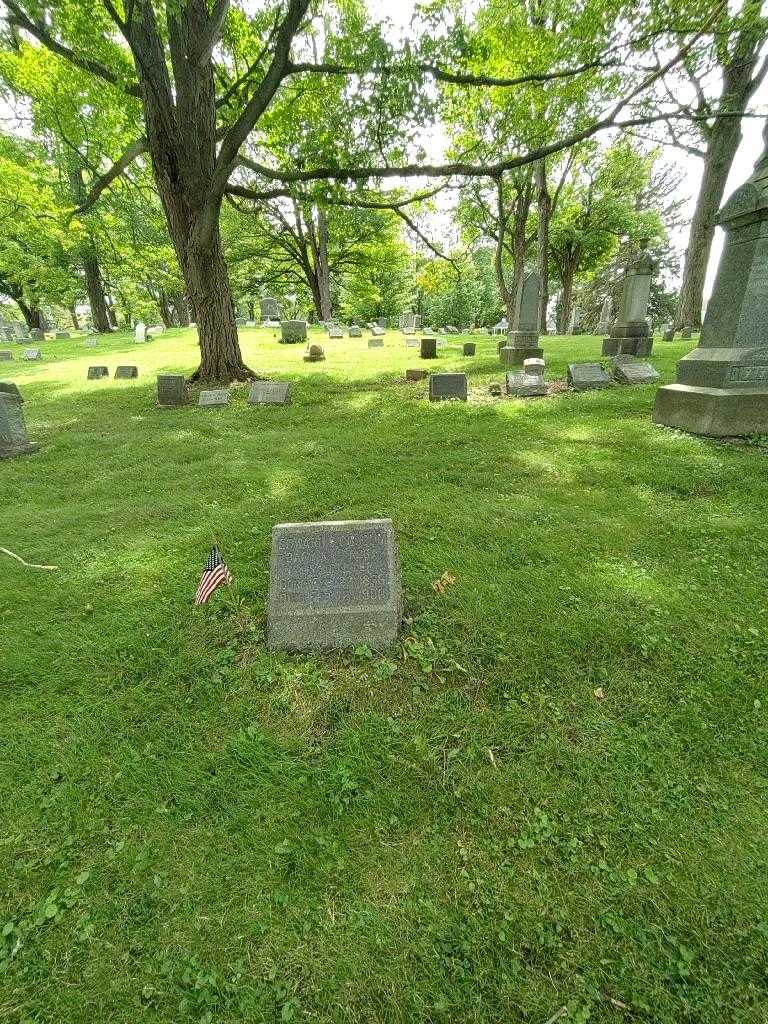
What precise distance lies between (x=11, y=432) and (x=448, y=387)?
772 centimetres

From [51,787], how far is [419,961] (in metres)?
1.85

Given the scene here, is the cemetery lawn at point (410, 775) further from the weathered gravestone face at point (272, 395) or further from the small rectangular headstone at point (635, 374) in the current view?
Result: the small rectangular headstone at point (635, 374)

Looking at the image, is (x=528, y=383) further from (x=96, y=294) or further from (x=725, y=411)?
(x=96, y=294)

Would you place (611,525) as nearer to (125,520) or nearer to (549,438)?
(549,438)

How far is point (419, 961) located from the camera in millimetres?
1558

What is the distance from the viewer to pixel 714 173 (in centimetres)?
1394

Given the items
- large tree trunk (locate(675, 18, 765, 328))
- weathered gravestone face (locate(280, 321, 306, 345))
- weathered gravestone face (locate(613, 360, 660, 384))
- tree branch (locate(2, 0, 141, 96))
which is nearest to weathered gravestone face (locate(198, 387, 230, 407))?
tree branch (locate(2, 0, 141, 96))

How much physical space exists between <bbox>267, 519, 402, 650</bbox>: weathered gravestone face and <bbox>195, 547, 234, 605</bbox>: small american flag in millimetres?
484

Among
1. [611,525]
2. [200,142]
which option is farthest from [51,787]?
[200,142]

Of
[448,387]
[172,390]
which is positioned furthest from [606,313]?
[172,390]

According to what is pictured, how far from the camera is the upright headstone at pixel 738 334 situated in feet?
17.7

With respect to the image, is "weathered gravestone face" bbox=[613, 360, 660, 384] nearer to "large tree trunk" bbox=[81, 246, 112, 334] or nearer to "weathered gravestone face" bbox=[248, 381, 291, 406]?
"weathered gravestone face" bbox=[248, 381, 291, 406]

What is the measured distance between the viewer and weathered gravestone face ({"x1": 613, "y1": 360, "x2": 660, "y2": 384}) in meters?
9.48

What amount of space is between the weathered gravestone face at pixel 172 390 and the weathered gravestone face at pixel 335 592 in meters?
8.38
